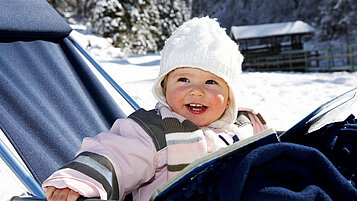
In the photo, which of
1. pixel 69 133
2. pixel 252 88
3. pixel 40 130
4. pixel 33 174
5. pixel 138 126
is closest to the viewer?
pixel 138 126

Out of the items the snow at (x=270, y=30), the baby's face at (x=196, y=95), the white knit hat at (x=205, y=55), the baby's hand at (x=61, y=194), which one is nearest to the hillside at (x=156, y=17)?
the snow at (x=270, y=30)

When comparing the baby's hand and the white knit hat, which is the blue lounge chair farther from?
the white knit hat

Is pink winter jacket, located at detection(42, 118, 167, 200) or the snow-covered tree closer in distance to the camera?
pink winter jacket, located at detection(42, 118, 167, 200)

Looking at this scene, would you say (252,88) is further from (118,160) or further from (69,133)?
(118,160)

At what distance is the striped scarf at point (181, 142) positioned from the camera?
1.19m

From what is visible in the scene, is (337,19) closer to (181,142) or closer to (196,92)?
(196,92)

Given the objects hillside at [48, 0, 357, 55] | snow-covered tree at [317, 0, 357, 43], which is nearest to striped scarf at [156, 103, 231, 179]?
hillside at [48, 0, 357, 55]

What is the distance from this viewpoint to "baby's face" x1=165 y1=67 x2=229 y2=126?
1322mm

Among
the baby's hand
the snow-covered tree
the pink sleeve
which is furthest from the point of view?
the snow-covered tree

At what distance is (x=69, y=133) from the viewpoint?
1698 millimetres

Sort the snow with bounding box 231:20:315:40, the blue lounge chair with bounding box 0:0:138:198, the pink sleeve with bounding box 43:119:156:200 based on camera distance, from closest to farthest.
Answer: the pink sleeve with bounding box 43:119:156:200, the blue lounge chair with bounding box 0:0:138:198, the snow with bounding box 231:20:315:40

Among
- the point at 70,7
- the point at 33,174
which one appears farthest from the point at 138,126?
the point at 70,7

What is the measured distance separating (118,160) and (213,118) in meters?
0.45

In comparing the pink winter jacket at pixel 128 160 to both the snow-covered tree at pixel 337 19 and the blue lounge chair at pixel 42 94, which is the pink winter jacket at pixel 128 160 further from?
the snow-covered tree at pixel 337 19
